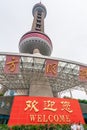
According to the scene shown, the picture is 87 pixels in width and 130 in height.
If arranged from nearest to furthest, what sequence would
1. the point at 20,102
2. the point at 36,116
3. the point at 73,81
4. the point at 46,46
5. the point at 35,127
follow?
1. the point at 35,127
2. the point at 36,116
3. the point at 20,102
4. the point at 73,81
5. the point at 46,46

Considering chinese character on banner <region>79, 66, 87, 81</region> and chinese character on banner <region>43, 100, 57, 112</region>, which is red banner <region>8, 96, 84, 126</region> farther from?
chinese character on banner <region>79, 66, 87, 81</region>

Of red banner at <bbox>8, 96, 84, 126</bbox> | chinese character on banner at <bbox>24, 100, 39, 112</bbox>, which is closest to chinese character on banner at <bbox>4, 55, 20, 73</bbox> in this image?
red banner at <bbox>8, 96, 84, 126</bbox>

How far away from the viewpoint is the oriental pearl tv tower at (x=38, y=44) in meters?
31.9

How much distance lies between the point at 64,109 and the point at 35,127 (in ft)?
29.1

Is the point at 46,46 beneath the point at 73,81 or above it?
above

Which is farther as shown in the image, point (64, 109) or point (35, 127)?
point (64, 109)

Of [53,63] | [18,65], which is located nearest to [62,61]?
[53,63]

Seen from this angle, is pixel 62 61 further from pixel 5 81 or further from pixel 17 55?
pixel 5 81

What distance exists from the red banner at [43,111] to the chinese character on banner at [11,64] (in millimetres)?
4762

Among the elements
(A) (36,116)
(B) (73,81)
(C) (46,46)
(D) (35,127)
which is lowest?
(D) (35,127)

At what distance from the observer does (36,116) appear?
19.2 m

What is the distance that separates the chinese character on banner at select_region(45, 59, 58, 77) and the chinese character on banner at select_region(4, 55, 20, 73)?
14.1 ft

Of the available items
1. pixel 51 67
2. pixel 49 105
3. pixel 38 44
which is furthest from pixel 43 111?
pixel 38 44

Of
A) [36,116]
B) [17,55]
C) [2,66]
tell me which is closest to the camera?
[36,116]
